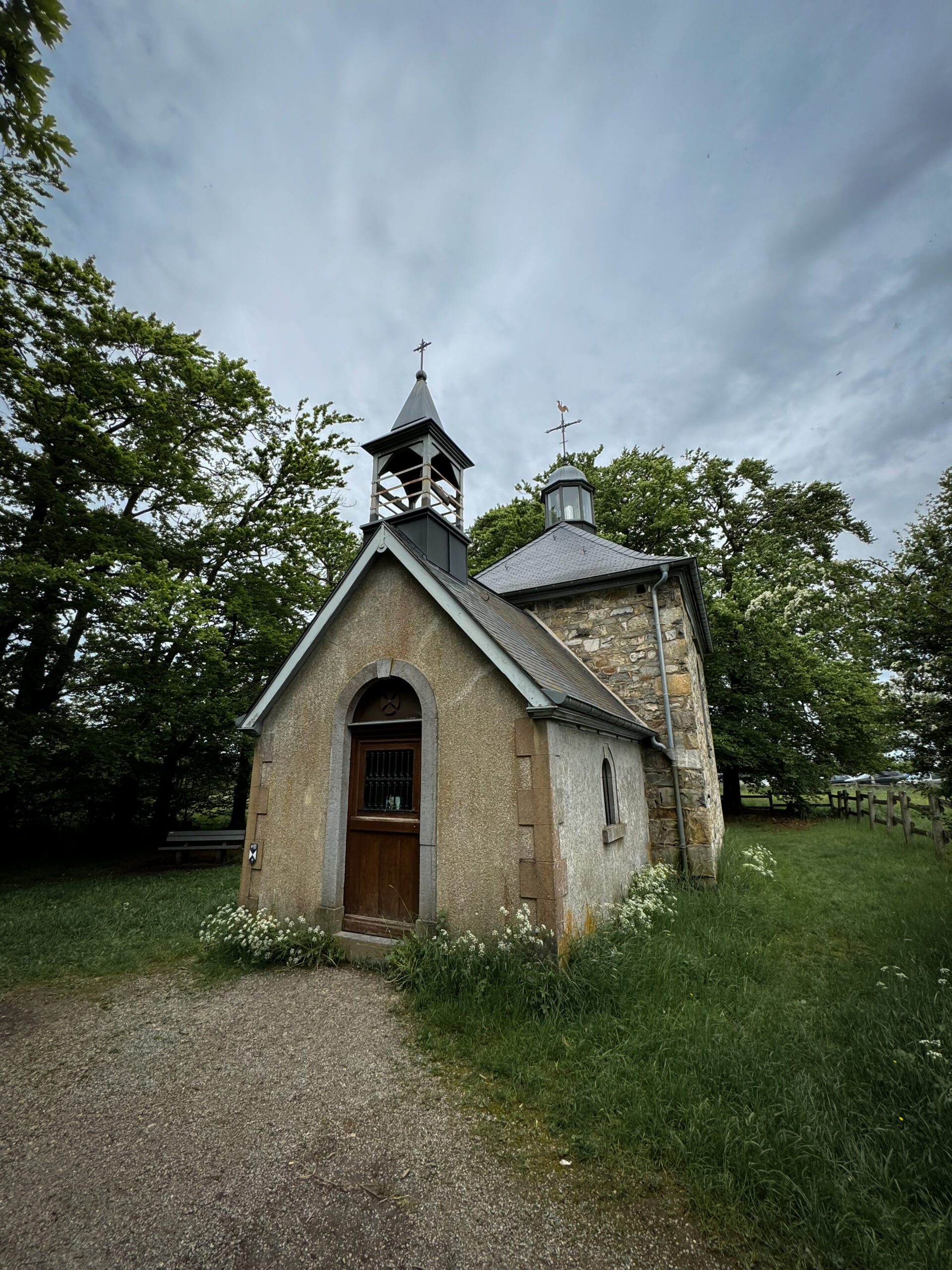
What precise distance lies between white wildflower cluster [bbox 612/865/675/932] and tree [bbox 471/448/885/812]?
34.9 ft

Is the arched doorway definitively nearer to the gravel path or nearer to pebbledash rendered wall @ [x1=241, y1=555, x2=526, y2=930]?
pebbledash rendered wall @ [x1=241, y1=555, x2=526, y2=930]

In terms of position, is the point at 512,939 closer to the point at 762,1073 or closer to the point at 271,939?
the point at 762,1073

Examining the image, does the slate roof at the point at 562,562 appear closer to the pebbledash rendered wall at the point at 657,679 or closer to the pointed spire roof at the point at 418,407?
the pebbledash rendered wall at the point at 657,679

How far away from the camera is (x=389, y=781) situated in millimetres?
6633

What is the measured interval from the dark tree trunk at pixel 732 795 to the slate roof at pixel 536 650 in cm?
1319

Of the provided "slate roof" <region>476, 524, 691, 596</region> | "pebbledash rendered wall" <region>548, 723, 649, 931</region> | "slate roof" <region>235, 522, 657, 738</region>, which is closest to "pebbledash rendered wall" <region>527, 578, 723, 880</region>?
"slate roof" <region>476, 524, 691, 596</region>

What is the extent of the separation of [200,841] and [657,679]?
37.2ft

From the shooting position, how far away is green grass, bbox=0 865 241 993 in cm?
624

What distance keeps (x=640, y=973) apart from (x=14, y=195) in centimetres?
1579

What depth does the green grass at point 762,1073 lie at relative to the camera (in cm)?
265

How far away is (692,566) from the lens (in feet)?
32.6

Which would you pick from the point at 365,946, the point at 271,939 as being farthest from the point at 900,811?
the point at 271,939

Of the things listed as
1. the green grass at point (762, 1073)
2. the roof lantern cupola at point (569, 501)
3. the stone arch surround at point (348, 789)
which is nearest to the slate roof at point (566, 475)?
the roof lantern cupola at point (569, 501)

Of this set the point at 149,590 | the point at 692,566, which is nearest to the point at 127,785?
the point at 149,590
